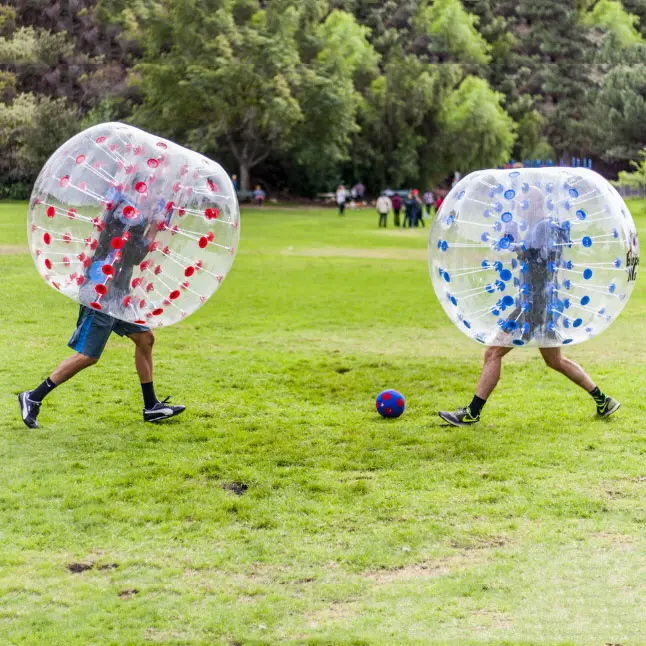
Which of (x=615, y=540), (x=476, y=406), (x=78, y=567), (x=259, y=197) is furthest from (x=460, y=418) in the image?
(x=259, y=197)

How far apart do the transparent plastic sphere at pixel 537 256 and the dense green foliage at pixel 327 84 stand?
44.9 m

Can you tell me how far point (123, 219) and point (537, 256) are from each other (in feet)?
10.5

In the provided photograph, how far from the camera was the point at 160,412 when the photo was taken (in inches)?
349

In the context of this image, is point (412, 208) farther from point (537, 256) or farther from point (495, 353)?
point (537, 256)

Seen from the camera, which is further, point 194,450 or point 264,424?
point 264,424

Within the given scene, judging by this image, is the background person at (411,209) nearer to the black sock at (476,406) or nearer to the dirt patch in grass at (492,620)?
the black sock at (476,406)

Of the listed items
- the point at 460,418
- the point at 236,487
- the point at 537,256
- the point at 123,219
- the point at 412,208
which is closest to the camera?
the point at 236,487

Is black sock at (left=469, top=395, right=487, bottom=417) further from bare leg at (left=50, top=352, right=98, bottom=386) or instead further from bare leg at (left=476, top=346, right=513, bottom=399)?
bare leg at (left=50, top=352, right=98, bottom=386)

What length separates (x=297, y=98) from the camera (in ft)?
186

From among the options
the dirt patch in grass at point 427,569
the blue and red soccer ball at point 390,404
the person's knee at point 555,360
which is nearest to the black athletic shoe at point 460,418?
the blue and red soccer ball at point 390,404

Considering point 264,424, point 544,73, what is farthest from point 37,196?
point 544,73

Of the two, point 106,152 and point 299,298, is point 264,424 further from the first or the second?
point 299,298

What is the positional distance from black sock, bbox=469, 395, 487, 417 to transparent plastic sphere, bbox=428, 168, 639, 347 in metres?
0.59

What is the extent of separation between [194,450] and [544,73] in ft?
250
